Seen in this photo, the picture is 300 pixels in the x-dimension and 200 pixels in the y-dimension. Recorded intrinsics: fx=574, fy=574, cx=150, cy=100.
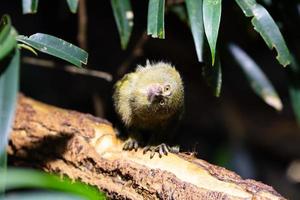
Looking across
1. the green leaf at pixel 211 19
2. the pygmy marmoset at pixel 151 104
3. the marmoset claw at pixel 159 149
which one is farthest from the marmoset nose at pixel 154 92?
the green leaf at pixel 211 19

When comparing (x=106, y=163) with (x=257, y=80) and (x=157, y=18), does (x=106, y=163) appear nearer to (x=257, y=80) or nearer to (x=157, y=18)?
(x=157, y=18)

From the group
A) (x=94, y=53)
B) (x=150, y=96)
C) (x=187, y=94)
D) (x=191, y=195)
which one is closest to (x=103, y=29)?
(x=94, y=53)

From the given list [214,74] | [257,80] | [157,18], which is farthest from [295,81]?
[157,18]

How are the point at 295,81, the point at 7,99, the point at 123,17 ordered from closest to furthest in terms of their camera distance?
the point at 7,99, the point at 123,17, the point at 295,81

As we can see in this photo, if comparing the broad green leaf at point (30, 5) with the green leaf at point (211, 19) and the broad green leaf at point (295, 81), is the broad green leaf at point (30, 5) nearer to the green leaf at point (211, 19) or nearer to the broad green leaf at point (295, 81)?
the green leaf at point (211, 19)

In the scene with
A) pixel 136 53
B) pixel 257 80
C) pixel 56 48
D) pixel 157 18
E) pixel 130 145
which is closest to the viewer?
pixel 56 48

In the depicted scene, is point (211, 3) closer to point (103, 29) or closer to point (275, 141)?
point (103, 29)

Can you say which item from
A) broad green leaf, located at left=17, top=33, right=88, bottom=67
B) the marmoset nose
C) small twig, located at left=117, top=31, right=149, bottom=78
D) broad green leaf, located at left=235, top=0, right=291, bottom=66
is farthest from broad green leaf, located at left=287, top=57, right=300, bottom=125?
broad green leaf, located at left=17, top=33, right=88, bottom=67

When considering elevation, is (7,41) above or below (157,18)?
below
